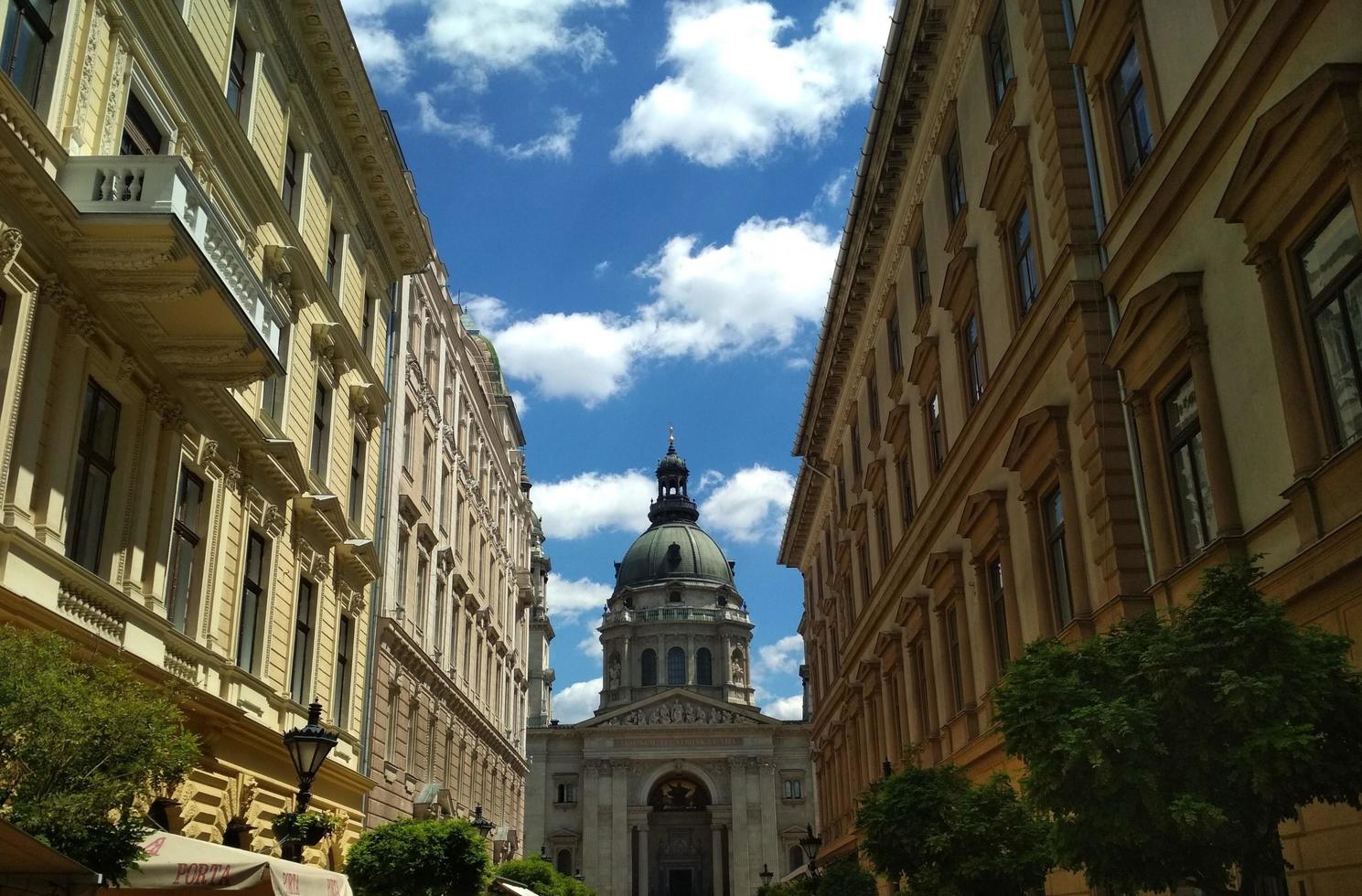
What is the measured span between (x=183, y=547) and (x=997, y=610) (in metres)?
13.1

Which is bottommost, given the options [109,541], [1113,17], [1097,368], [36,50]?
[109,541]

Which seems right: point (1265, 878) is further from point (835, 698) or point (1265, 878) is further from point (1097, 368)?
point (835, 698)

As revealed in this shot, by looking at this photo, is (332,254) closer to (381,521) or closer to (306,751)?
(381,521)

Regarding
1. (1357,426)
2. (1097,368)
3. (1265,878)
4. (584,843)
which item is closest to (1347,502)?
(1357,426)

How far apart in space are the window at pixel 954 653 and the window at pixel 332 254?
13105 mm

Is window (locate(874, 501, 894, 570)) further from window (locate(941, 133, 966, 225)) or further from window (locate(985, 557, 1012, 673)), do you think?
window (locate(941, 133, 966, 225))

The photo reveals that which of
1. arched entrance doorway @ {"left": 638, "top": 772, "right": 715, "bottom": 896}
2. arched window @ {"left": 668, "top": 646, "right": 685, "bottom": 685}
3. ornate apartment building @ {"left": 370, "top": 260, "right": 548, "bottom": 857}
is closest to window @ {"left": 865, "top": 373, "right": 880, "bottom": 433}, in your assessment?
ornate apartment building @ {"left": 370, "top": 260, "right": 548, "bottom": 857}

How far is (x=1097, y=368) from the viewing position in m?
16.0

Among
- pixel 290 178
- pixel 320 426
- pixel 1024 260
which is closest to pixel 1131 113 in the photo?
pixel 1024 260

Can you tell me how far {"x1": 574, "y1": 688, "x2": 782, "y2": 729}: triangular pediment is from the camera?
104 metres

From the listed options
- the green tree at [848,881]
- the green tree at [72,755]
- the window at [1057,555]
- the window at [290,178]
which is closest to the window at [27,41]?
the green tree at [72,755]

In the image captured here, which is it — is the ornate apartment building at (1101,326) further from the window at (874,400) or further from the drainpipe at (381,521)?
the drainpipe at (381,521)

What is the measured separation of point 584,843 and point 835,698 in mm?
62527

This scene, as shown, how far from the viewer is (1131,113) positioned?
51.3 ft
